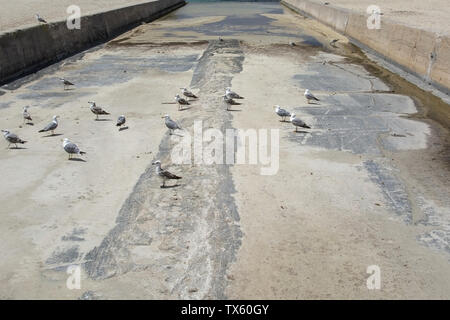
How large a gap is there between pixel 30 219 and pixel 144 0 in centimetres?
4221

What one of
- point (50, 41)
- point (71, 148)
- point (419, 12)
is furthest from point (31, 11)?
point (419, 12)

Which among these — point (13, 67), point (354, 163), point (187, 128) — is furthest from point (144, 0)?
point (354, 163)

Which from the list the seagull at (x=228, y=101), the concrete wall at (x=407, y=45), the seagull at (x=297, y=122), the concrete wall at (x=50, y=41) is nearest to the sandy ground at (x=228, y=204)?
the seagull at (x=297, y=122)

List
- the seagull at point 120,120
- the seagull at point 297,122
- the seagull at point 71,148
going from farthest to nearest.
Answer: the seagull at point 120,120 < the seagull at point 297,122 < the seagull at point 71,148

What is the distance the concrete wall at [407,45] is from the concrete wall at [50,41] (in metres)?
15.8

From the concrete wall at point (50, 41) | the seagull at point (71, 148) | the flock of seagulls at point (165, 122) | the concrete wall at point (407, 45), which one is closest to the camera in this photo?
the flock of seagulls at point (165, 122)

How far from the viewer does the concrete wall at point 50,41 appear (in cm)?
1848

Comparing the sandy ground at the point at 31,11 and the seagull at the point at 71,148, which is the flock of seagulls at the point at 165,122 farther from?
the sandy ground at the point at 31,11

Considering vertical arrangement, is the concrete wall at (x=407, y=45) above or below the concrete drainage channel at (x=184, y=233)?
above

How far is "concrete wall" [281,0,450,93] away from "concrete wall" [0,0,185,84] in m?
15.8

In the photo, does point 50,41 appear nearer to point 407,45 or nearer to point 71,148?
point 71,148

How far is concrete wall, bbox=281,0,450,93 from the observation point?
17.6m

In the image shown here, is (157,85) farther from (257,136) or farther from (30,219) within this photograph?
(30,219)

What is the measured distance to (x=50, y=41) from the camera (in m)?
22.3
